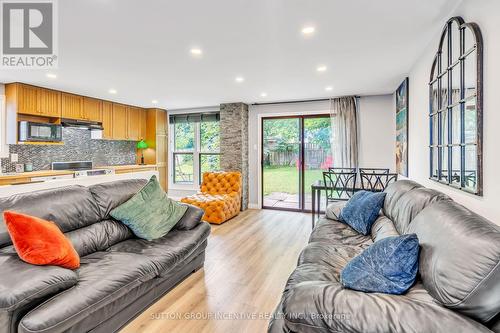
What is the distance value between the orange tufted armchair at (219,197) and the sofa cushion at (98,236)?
7.40ft

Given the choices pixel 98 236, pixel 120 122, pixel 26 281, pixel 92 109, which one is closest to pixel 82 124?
pixel 92 109

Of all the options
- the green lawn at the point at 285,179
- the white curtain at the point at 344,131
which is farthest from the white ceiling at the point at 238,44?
the green lawn at the point at 285,179

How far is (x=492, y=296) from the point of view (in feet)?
3.39

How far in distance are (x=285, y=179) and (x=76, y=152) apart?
4.69 m

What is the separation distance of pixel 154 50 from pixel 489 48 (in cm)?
300

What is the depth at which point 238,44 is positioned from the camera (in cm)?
285

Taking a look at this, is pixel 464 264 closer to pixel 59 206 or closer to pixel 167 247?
→ pixel 167 247

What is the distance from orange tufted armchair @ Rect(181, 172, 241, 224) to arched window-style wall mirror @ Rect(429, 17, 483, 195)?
11.0 feet

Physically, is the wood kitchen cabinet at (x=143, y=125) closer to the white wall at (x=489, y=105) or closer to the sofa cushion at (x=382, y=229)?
the sofa cushion at (x=382, y=229)

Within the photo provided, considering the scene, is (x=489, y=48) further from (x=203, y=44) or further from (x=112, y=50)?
(x=112, y=50)

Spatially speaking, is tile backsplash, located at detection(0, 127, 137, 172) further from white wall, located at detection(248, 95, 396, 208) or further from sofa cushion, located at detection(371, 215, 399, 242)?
sofa cushion, located at detection(371, 215, 399, 242)

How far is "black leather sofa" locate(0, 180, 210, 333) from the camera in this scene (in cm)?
144

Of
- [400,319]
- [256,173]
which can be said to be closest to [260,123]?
[256,173]

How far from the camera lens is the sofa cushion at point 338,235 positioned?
7.97ft
